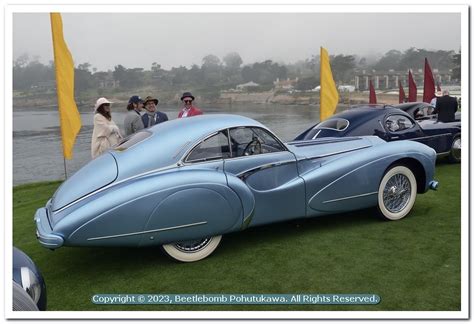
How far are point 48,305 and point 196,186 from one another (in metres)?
1.52

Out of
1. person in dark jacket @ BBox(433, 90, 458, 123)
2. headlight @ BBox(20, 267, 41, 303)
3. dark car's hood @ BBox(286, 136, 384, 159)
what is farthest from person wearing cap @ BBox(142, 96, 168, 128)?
person in dark jacket @ BBox(433, 90, 458, 123)

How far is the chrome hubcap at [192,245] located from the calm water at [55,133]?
2.84 metres

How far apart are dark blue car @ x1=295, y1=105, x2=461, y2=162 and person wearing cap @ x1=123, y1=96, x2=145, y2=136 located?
8.71ft

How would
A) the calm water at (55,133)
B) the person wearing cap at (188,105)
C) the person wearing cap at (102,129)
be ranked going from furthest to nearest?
the calm water at (55,133)
the person wearing cap at (188,105)
the person wearing cap at (102,129)

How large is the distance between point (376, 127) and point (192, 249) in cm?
438

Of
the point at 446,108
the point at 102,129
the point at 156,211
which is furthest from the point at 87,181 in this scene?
the point at 446,108

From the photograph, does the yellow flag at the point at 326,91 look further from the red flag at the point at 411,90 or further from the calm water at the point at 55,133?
the red flag at the point at 411,90

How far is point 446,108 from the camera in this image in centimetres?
871

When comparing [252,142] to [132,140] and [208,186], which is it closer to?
[208,186]

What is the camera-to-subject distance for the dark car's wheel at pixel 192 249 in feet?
13.5

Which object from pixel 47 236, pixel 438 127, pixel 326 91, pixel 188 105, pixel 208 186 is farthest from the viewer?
pixel 326 91

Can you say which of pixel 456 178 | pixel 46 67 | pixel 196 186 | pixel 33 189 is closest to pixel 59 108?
pixel 46 67

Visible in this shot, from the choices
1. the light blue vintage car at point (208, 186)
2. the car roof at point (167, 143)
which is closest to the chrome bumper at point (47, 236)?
the light blue vintage car at point (208, 186)

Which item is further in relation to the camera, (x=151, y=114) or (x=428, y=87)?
(x=428, y=87)
